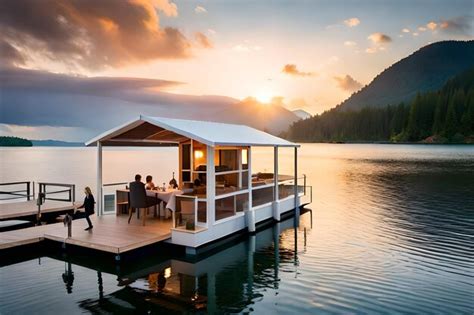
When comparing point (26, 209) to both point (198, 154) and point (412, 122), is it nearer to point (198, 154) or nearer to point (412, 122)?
point (198, 154)

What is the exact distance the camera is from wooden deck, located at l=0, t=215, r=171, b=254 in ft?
30.0

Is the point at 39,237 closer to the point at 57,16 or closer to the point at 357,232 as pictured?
the point at 357,232

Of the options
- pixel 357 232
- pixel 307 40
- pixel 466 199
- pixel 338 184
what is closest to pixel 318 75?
pixel 307 40

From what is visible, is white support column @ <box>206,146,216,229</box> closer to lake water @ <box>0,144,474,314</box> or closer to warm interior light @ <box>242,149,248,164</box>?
lake water @ <box>0,144,474,314</box>

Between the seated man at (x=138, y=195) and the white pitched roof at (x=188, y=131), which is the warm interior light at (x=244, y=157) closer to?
the white pitched roof at (x=188, y=131)

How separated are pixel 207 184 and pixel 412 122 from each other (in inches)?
4946

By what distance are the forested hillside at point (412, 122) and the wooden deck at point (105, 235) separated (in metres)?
118

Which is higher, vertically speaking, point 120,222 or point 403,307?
point 120,222

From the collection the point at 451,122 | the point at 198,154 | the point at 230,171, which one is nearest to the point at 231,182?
the point at 230,171

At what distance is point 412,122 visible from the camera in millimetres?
120188

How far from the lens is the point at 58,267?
29.9ft

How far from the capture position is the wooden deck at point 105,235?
360 inches

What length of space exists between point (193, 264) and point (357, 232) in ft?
23.6

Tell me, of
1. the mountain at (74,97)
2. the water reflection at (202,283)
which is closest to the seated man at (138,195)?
the water reflection at (202,283)
